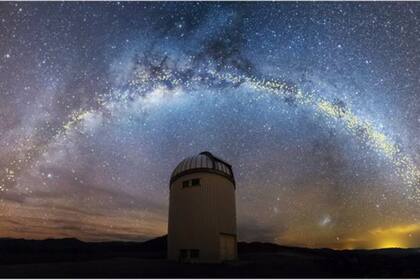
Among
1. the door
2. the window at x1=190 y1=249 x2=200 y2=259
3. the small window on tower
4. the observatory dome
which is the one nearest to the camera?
the window at x1=190 y1=249 x2=200 y2=259

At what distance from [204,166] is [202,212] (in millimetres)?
2963

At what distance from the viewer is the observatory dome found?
1733 centimetres

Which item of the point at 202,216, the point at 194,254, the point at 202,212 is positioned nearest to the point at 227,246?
the point at 194,254

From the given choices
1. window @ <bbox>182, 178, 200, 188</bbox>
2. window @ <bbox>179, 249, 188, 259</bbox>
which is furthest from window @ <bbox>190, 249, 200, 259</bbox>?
window @ <bbox>182, 178, 200, 188</bbox>

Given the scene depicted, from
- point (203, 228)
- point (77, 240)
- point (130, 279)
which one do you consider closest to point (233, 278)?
point (130, 279)

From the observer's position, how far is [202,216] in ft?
53.7

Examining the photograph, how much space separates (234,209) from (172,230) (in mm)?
4566

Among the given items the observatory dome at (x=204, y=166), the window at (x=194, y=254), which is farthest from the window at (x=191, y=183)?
the window at (x=194, y=254)

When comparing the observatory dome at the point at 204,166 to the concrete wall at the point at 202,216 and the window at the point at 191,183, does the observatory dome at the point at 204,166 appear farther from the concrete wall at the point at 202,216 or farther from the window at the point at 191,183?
the window at the point at 191,183

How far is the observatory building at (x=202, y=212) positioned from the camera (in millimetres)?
15992

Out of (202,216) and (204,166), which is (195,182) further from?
(202,216)

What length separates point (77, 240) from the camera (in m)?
92.0

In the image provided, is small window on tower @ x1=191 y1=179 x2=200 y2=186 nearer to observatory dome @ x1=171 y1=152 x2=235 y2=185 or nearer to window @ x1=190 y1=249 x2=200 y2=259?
observatory dome @ x1=171 y1=152 x2=235 y2=185

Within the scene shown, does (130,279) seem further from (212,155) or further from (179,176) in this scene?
(212,155)
